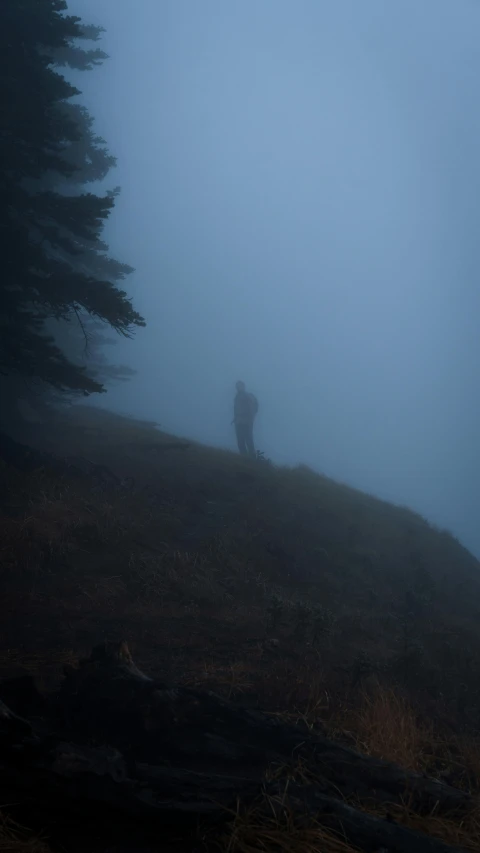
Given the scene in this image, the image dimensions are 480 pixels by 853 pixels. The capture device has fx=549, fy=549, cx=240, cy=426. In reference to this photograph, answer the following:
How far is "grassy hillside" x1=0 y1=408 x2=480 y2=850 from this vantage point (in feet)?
18.0

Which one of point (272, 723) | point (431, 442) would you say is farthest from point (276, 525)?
point (431, 442)

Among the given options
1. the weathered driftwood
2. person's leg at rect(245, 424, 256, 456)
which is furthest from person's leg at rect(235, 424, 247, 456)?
the weathered driftwood

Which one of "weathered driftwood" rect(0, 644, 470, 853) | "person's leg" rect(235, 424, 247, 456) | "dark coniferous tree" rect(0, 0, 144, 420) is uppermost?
"dark coniferous tree" rect(0, 0, 144, 420)

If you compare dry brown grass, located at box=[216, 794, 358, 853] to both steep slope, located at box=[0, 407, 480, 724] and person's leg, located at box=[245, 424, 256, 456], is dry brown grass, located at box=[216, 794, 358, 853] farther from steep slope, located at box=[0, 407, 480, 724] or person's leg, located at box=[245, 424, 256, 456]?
person's leg, located at box=[245, 424, 256, 456]

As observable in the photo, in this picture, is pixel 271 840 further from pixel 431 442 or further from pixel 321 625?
pixel 431 442

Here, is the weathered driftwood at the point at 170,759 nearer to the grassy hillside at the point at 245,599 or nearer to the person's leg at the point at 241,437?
the grassy hillside at the point at 245,599

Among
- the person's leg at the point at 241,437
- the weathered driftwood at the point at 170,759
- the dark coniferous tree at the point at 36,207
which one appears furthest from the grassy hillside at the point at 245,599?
the person's leg at the point at 241,437

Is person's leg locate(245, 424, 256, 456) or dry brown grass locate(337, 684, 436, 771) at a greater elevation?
person's leg locate(245, 424, 256, 456)

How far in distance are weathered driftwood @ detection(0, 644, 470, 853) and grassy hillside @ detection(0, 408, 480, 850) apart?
12.5 inches

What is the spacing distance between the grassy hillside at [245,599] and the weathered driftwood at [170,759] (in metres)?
0.32

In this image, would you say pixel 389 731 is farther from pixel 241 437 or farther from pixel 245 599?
pixel 241 437

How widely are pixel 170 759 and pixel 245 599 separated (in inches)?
179

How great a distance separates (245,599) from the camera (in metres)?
8.41

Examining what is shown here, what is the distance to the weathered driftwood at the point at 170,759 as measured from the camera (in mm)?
3367
